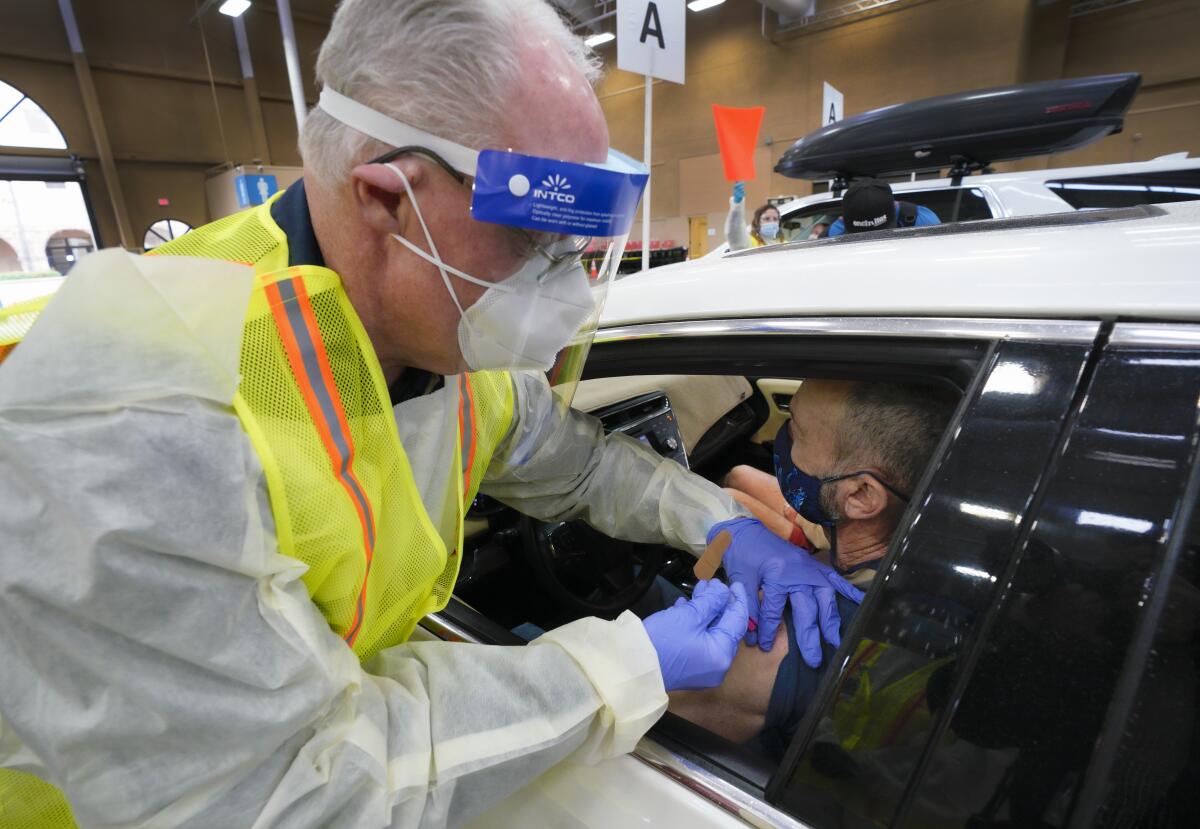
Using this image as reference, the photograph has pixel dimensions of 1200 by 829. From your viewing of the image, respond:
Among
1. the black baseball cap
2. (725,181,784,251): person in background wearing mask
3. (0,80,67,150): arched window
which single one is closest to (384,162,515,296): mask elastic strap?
the black baseball cap

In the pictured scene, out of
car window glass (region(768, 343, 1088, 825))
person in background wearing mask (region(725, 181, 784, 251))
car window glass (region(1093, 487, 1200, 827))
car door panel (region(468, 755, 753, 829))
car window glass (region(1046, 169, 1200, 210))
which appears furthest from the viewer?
person in background wearing mask (region(725, 181, 784, 251))

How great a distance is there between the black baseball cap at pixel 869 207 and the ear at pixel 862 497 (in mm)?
2505

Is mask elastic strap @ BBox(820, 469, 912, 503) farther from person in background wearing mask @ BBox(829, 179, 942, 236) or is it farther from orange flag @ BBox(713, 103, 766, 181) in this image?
orange flag @ BBox(713, 103, 766, 181)

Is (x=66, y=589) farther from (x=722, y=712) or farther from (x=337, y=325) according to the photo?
(x=722, y=712)

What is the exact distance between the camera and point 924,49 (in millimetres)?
10227

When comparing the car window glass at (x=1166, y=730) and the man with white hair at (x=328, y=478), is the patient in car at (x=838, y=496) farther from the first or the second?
the car window glass at (x=1166, y=730)

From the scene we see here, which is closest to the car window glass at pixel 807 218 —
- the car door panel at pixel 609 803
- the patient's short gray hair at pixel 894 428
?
the patient's short gray hair at pixel 894 428

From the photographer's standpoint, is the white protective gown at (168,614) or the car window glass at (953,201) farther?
the car window glass at (953,201)

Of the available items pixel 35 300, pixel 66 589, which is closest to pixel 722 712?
pixel 66 589

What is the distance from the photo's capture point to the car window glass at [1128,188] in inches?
164

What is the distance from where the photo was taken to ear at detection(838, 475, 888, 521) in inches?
44.9

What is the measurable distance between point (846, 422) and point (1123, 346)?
497mm

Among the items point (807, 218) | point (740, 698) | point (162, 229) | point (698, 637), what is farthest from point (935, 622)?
point (162, 229)

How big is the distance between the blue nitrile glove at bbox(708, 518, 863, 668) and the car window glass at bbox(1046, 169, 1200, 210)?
4.17 meters
